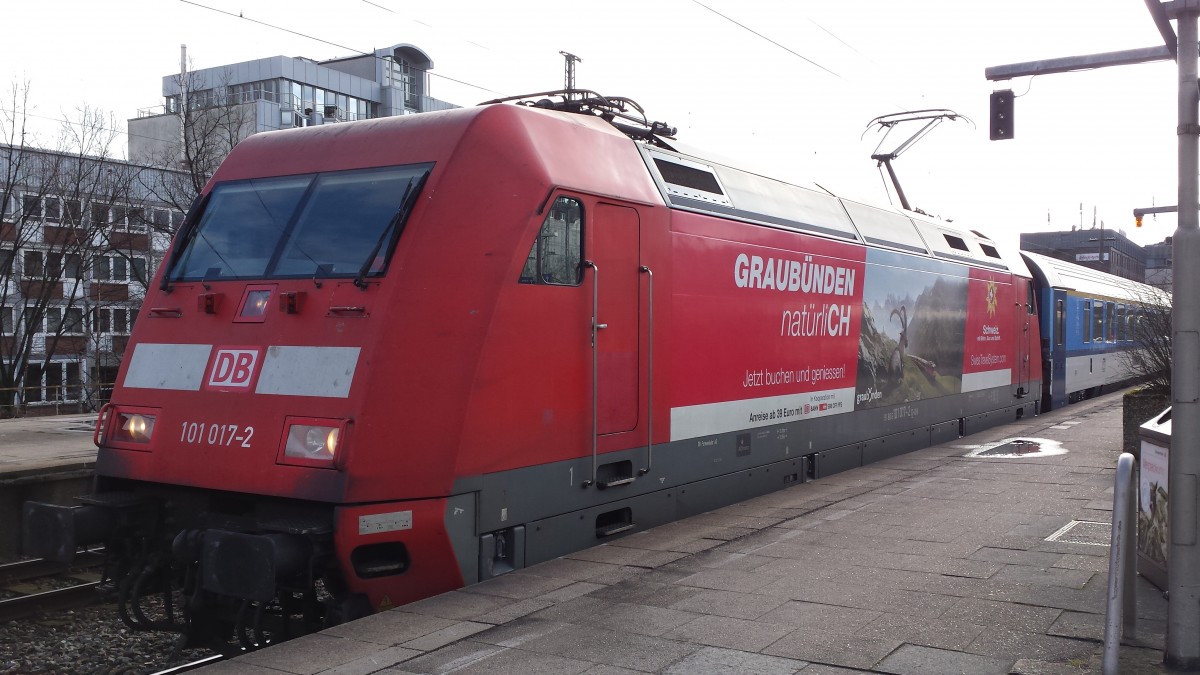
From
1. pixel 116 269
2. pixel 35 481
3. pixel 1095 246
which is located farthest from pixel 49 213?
pixel 1095 246

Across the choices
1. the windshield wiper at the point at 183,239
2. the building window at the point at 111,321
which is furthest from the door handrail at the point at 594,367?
the building window at the point at 111,321

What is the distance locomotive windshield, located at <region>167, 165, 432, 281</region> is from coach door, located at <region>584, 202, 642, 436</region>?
150 centimetres

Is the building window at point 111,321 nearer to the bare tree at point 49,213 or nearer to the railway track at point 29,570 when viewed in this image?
the bare tree at point 49,213

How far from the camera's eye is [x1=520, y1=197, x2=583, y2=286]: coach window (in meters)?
6.70

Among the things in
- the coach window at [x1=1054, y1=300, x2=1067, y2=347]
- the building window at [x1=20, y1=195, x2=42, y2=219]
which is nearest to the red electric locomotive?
the coach window at [x1=1054, y1=300, x2=1067, y2=347]

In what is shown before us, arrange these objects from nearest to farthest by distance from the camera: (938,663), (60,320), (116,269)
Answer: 1. (938,663)
2. (60,320)
3. (116,269)

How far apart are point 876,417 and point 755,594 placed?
6.32 meters

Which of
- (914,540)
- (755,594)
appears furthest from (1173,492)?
(914,540)

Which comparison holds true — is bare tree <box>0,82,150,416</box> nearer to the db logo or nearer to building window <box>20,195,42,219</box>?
building window <box>20,195,42,219</box>

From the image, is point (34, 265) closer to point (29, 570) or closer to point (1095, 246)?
point (29, 570)

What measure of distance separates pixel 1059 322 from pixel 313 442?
60.4ft

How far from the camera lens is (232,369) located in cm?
639

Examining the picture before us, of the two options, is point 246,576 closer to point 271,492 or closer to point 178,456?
point 271,492

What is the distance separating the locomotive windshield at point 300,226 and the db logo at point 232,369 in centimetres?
54
